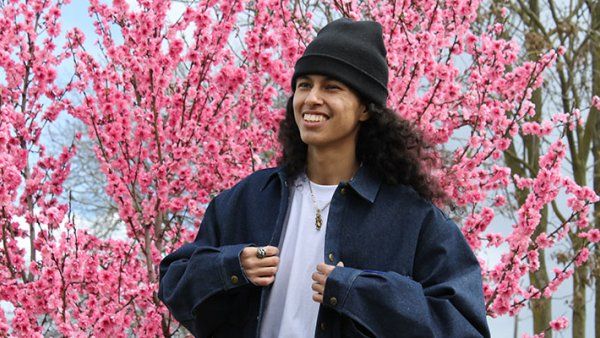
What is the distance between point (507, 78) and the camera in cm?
522

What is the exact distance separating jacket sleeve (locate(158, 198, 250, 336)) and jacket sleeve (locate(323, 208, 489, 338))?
0.30 m

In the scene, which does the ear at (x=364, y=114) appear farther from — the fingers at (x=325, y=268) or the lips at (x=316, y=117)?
the fingers at (x=325, y=268)

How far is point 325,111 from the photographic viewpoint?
2.26 m

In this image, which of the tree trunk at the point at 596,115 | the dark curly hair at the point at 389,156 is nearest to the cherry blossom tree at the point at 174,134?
the dark curly hair at the point at 389,156

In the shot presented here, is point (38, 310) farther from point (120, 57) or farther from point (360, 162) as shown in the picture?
point (360, 162)

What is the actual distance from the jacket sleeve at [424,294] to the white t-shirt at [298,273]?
0.59 feet

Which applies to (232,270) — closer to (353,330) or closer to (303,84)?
(353,330)

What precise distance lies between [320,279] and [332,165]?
1.33ft

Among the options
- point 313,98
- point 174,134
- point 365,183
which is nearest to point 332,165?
point 365,183

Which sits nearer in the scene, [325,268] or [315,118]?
[325,268]

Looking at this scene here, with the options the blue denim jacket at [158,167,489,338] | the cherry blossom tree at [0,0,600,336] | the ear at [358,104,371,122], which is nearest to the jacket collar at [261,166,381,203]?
the blue denim jacket at [158,167,489,338]

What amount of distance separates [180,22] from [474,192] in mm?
1999

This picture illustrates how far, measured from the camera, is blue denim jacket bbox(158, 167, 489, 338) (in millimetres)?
2076

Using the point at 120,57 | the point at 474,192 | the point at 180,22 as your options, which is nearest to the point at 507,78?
the point at 474,192
